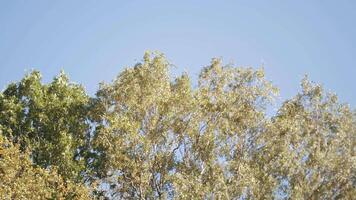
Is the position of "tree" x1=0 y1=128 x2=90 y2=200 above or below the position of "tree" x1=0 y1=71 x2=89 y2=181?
below

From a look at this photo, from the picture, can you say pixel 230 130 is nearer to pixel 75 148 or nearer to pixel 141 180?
pixel 141 180

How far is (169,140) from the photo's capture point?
1634 inches

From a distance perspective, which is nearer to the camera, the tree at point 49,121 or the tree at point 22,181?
the tree at point 22,181

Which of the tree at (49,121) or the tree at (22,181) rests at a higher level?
the tree at (49,121)

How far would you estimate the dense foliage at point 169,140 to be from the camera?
33844mm

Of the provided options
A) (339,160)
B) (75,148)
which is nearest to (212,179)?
(339,160)

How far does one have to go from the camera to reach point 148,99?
41688 mm

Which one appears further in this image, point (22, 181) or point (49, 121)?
point (49, 121)

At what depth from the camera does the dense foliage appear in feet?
111

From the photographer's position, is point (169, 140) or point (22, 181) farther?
point (169, 140)

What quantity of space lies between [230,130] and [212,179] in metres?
6.04

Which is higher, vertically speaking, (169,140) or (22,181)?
(169,140)

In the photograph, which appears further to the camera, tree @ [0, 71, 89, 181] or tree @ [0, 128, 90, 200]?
tree @ [0, 71, 89, 181]

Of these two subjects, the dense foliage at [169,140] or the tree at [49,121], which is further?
the tree at [49,121]
